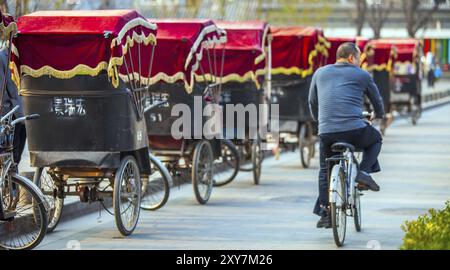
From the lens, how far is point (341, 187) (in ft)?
36.6

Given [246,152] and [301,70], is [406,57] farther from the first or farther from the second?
[246,152]

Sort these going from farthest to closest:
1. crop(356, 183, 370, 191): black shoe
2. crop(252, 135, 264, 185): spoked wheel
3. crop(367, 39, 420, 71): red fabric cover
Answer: crop(367, 39, 420, 71): red fabric cover → crop(252, 135, 264, 185): spoked wheel → crop(356, 183, 370, 191): black shoe

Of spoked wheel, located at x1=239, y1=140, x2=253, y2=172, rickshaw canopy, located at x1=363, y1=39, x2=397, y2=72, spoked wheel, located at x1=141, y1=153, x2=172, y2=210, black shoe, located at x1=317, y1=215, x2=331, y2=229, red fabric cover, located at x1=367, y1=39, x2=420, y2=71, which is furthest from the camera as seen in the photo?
red fabric cover, located at x1=367, y1=39, x2=420, y2=71

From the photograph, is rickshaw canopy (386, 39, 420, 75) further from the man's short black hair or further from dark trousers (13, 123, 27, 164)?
the man's short black hair

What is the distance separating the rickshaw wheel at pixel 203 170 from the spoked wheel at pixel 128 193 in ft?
7.40

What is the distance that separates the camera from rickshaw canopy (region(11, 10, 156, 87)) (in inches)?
459

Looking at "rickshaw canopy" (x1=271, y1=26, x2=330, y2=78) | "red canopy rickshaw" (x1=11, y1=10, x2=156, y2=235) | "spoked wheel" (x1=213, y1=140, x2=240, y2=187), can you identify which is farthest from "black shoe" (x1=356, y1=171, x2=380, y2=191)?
"rickshaw canopy" (x1=271, y1=26, x2=330, y2=78)

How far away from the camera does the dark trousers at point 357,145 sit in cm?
1153

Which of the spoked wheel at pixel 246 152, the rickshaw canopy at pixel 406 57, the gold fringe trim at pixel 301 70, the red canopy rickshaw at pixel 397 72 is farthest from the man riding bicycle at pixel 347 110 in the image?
the rickshaw canopy at pixel 406 57

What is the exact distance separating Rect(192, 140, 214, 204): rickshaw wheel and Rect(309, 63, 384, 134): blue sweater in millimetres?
3044

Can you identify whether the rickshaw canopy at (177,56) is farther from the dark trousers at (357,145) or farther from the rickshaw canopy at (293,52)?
the rickshaw canopy at (293,52)

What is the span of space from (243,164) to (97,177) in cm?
719
